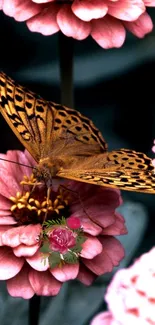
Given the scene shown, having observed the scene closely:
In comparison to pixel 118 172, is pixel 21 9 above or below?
above

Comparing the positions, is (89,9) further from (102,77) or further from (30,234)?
(102,77)

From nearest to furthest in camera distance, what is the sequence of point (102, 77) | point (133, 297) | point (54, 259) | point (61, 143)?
point (133, 297)
point (54, 259)
point (61, 143)
point (102, 77)

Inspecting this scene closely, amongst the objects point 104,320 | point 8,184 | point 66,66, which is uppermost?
point 66,66

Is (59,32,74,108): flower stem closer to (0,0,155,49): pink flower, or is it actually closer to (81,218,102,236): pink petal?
(0,0,155,49): pink flower

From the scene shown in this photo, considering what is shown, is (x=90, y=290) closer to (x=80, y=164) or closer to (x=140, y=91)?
(x=80, y=164)

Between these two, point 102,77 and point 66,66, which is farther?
point 102,77

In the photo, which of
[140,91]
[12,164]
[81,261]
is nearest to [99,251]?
[81,261]

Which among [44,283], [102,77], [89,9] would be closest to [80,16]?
[89,9]
